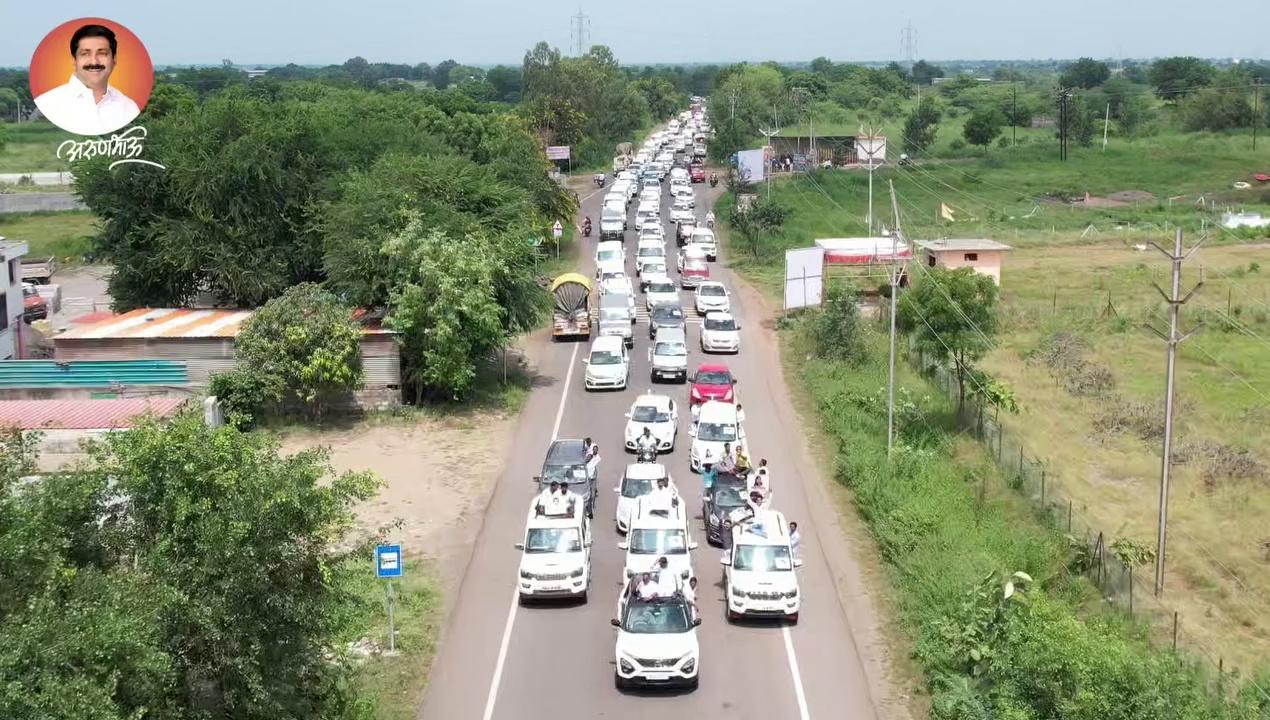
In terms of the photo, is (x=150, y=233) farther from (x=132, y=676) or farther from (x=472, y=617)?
(x=132, y=676)

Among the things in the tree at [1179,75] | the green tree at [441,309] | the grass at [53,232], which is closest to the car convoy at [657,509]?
the green tree at [441,309]

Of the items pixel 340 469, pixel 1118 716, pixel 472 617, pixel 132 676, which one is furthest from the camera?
pixel 340 469

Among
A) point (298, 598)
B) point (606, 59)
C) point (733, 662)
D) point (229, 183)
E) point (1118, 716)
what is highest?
point (606, 59)

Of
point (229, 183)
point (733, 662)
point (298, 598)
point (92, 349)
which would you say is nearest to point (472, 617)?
point (733, 662)

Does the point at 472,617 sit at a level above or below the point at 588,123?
below

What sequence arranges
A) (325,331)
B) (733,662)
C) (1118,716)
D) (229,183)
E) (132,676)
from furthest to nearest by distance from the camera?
(229,183) → (325,331) → (733,662) → (1118,716) → (132,676)

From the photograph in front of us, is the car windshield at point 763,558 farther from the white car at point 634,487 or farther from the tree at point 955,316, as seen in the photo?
the tree at point 955,316

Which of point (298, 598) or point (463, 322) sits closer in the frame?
point (298, 598)
